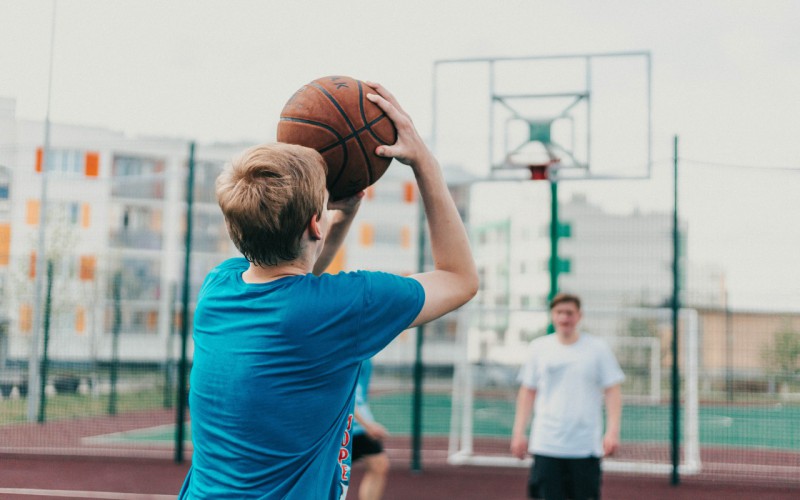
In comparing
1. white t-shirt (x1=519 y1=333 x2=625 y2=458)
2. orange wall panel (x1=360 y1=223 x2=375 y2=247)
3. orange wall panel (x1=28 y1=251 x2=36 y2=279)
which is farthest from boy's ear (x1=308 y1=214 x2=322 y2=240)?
orange wall panel (x1=360 y1=223 x2=375 y2=247)

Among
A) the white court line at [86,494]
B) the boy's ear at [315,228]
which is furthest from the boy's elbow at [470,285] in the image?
the white court line at [86,494]

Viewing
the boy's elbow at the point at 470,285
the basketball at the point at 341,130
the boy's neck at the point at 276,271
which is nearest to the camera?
the boy's neck at the point at 276,271

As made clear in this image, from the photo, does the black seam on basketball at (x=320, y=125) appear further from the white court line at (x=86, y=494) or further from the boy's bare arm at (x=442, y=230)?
the white court line at (x=86, y=494)

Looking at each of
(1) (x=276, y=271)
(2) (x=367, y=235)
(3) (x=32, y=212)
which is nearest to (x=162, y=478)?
(3) (x=32, y=212)

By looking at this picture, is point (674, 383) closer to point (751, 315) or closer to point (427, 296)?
point (751, 315)

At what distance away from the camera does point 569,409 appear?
18.3ft

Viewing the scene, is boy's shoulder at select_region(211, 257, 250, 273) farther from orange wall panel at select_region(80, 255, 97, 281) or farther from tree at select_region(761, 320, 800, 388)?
orange wall panel at select_region(80, 255, 97, 281)

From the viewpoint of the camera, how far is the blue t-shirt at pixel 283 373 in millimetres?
1691

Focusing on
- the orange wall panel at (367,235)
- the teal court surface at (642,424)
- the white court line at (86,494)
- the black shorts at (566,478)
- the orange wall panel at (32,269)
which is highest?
the orange wall panel at (367,235)

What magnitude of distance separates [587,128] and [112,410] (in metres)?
7.70

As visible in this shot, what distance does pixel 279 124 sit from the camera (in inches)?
87.4

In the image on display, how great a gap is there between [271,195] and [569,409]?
→ 4356 mm

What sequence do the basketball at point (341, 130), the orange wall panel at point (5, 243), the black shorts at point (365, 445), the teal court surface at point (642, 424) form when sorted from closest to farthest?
the basketball at point (341, 130), the black shorts at point (365, 445), the teal court surface at point (642, 424), the orange wall panel at point (5, 243)

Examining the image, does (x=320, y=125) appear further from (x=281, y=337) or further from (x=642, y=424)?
(x=642, y=424)
